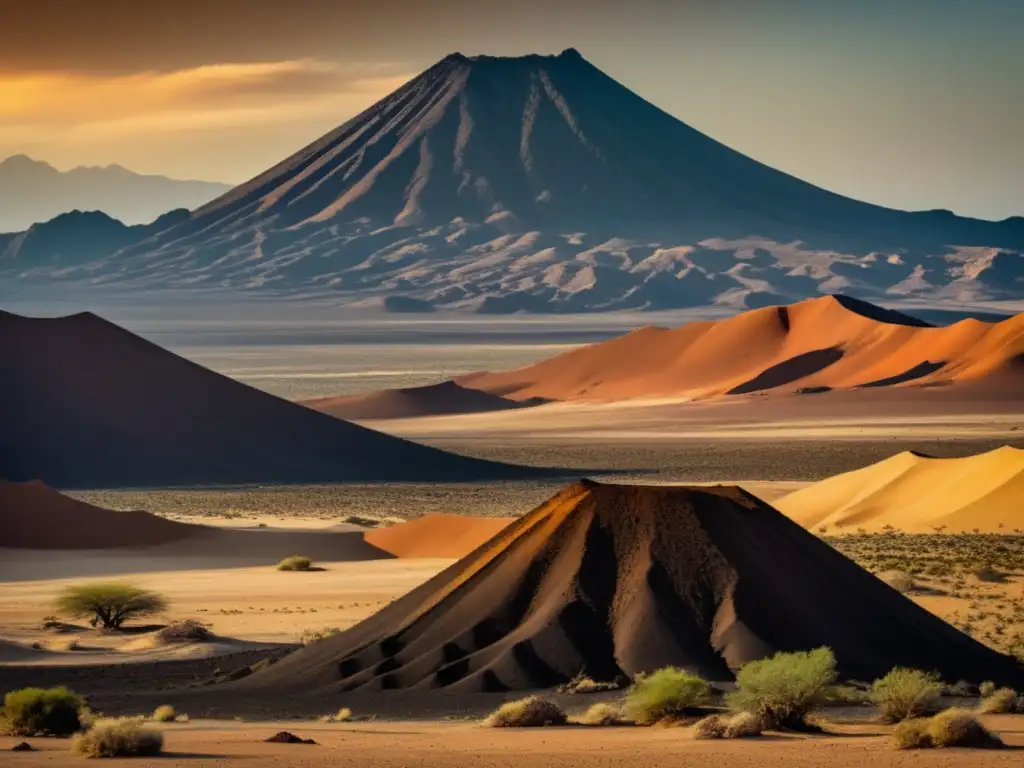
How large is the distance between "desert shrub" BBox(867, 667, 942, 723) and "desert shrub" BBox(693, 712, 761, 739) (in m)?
1.72

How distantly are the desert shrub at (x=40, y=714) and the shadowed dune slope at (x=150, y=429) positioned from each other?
4766 cm

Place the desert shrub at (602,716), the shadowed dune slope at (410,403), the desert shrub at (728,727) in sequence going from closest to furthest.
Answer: the desert shrub at (728,727) → the desert shrub at (602,716) → the shadowed dune slope at (410,403)

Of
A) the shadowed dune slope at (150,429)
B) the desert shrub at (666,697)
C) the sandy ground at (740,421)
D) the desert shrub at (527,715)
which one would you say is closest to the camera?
the desert shrub at (666,697)

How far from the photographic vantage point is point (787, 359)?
11338 cm

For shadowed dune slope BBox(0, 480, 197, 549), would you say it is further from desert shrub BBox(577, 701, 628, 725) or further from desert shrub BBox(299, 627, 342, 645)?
desert shrub BBox(577, 701, 628, 725)

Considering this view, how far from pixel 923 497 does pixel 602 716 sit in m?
31.1

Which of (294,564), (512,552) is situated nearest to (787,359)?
(294,564)

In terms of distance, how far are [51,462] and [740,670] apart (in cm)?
4951

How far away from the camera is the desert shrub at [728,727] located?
2061cm

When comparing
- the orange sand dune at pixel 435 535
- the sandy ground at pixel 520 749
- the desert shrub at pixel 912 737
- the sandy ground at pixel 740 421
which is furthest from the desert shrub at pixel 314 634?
the sandy ground at pixel 740 421

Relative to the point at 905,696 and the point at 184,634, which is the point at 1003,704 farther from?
the point at 184,634

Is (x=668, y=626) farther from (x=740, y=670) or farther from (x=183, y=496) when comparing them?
(x=183, y=496)

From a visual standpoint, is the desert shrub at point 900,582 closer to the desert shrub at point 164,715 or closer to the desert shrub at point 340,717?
the desert shrub at point 340,717

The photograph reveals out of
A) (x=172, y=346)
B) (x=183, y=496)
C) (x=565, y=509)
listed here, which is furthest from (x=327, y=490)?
(x=172, y=346)
